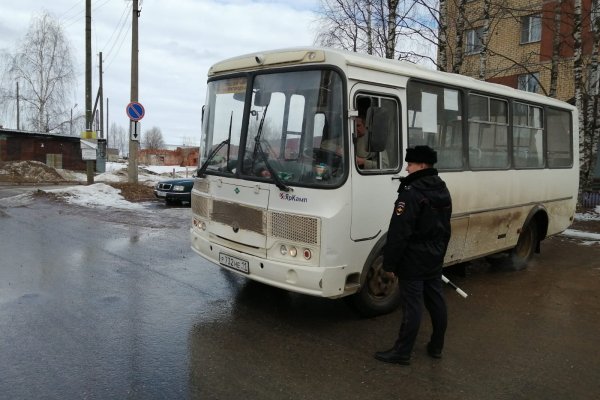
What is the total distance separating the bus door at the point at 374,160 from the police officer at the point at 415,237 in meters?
0.63

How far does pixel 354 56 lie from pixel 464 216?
8.56 ft

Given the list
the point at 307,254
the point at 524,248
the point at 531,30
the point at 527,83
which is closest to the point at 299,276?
the point at 307,254

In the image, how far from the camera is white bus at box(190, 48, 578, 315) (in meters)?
4.63

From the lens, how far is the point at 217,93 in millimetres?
5738

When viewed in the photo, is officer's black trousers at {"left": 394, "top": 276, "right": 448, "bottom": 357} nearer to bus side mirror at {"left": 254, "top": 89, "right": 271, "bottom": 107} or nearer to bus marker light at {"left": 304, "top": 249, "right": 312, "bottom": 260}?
bus marker light at {"left": 304, "top": 249, "right": 312, "bottom": 260}

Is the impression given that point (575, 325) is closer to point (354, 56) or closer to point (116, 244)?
point (354, 56)

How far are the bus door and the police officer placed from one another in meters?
0.63

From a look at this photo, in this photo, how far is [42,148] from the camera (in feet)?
101

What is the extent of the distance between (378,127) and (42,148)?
3126cm

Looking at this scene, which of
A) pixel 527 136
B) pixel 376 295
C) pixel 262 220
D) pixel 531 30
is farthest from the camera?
pixel 531 30

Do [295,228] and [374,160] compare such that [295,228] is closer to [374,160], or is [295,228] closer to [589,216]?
[374,160]

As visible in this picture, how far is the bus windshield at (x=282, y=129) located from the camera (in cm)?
464

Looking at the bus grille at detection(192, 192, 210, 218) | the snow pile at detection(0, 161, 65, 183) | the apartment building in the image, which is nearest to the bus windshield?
the bus grille at detection(192, 192, 210, 218)

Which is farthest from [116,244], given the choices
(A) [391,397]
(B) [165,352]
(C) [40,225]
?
(A) [391,397]
